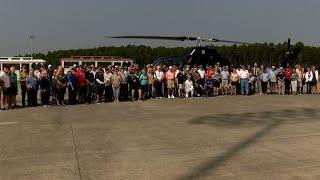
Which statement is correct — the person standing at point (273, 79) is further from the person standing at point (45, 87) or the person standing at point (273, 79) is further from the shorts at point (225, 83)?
the person standing at point (45, 87)

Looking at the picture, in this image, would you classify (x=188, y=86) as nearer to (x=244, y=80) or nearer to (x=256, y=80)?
(x=244, y=80)

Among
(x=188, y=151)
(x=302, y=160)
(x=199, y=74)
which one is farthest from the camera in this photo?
(x=199, y=74)

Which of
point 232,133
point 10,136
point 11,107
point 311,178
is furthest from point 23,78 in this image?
point 311,178

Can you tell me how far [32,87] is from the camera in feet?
59.5

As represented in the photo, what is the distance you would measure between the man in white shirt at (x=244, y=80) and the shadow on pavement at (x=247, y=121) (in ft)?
22.9

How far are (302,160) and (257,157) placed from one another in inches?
29.2

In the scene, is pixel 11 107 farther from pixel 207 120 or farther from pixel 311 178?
pixel 311 178

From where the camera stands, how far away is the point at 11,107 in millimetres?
17875

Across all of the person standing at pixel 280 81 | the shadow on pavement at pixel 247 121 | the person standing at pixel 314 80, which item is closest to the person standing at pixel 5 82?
the shadow on pavement at pixel 247 121

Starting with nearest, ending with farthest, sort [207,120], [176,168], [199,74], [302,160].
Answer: [176,168] < [302,160] < [207,120] < [199,74]

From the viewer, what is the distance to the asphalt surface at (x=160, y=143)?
7.76m

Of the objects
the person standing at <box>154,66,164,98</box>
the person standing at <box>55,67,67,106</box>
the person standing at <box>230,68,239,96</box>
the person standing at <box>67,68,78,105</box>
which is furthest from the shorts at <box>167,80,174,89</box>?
the person standing at <box>55,67,67,106</box>

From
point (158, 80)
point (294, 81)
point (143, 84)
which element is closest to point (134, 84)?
point (143, 84)

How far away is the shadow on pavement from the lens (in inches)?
326
